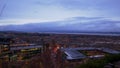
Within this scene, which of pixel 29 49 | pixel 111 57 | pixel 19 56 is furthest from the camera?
pixel 29 49

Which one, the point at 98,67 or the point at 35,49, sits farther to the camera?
the point at 35,49

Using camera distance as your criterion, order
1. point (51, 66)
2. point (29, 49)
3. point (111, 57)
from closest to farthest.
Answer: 1. point (51, 66)
2. point (111, 57)
3. point (29, 49)

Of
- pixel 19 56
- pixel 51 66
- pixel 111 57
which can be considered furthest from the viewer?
pixel 19 56

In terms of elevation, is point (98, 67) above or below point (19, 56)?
above

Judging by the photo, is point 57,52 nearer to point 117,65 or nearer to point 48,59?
point 48,59

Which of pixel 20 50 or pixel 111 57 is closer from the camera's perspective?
pixel 111 57

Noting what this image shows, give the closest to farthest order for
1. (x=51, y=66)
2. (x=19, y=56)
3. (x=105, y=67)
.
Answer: (x=51, y=66) < (x=105, y=67) < (x=19, y=56)

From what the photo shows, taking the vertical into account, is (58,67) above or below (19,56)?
above

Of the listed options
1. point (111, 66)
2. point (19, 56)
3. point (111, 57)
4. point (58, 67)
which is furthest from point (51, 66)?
point (19, 56)

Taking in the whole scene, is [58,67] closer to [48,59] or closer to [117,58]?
[48,59]

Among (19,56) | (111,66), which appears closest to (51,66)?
(111,66)
